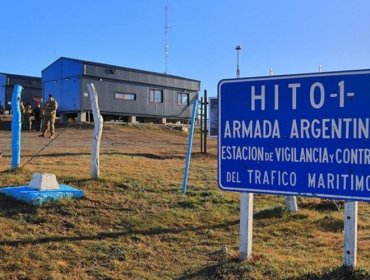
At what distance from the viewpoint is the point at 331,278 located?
4.39m

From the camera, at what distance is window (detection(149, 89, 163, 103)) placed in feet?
134

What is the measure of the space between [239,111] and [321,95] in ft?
2.53

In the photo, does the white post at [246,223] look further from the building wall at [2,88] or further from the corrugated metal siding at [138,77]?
the building wall at [2,88]

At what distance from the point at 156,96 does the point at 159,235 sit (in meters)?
35.6

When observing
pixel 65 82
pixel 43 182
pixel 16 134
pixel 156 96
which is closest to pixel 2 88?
pixel 65 82

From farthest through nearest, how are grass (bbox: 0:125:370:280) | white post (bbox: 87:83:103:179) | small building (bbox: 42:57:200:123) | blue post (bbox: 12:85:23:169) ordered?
1. small building (bbox: 42:57:200:123)
2. blue post (bbox: 12:85:23:169)
3. white post (bbox: 87:83:103:179)
4. grass (bbox: 0:125:370:280)

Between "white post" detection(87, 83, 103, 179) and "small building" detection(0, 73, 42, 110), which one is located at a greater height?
"small building" detection(0, 73, 42, 110)

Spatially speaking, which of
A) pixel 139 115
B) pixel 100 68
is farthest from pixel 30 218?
pixel 139 115

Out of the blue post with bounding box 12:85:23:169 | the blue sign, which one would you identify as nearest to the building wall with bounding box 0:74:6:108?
the blue post with bounding box 12:85:23:169

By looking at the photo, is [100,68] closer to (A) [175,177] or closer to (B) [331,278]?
(A) [175,177]

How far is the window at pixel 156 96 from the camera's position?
40781 millimetres

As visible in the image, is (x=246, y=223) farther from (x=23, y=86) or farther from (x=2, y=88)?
(x=23, y=86)

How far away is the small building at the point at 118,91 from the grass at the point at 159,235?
85.9 feet

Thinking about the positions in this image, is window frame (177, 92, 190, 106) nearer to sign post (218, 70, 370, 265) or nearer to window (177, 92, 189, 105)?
window (177, 92, 189, 105)
